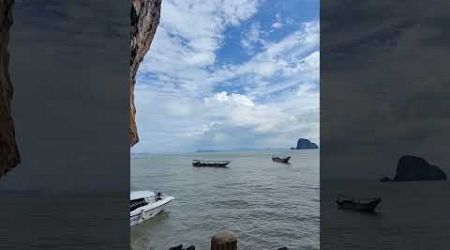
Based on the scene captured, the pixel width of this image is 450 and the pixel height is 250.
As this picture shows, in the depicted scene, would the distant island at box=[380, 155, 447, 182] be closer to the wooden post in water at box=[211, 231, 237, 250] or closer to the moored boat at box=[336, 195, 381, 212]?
the moored boat at box=[336, 195, 381, 212]

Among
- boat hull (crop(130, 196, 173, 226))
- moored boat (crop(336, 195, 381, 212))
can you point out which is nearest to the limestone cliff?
moored boat (crop(336, 195, 381, 212))

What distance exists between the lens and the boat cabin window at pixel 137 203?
11.5 m

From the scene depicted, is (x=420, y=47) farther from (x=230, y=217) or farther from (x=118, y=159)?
(x=230, y=217)

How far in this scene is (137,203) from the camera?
12188 millimetres

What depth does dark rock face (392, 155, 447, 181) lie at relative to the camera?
4.10 metres

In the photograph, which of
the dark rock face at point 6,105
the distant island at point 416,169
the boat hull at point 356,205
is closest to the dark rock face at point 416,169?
the distant island at point 416,169

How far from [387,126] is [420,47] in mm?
1030

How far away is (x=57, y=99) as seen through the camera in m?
3.85

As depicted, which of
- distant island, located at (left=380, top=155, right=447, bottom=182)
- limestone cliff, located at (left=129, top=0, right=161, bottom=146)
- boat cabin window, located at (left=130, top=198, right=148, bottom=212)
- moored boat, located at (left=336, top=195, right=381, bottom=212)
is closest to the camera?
moored boat, located at (left=336, top=195, right=381, bottom=212)

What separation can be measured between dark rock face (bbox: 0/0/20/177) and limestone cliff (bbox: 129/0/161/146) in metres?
3.10

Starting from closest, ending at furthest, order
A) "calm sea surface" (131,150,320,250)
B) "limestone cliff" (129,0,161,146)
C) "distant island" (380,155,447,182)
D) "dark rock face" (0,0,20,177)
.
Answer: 1. "dark rock face" (0,0,20,177)
2. "distant island" (380,155,447,182)
3. "limestone cliff" (129,0,161,146)
4. "calm sea surface" (131,150,320,250)

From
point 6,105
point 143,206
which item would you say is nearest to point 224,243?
point 6,105

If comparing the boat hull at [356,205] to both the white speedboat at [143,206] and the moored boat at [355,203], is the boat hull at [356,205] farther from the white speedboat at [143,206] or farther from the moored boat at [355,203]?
the white speedboat at [143,206]

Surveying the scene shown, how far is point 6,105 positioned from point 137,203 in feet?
30.4
